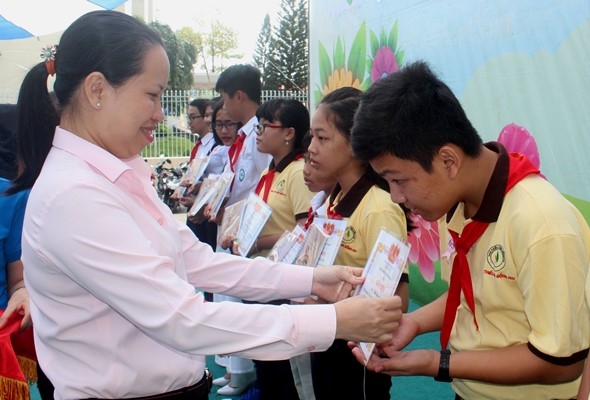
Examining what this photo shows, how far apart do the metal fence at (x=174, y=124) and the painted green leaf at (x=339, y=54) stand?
7.86 metres

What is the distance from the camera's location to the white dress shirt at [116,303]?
1.30 meters

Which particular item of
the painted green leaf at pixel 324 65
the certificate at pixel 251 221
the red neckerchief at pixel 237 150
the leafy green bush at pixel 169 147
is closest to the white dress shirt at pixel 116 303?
the certificate at pixel 251 221

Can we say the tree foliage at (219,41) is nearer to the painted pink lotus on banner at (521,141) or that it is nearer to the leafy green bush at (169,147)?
the leafy green bush at (169,147)

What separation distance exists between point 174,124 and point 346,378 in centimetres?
1229

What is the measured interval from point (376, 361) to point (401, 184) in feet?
1.72

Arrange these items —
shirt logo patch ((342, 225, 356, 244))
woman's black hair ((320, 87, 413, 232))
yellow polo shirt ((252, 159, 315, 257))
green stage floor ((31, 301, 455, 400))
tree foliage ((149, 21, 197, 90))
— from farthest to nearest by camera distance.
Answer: tree foliage ((149, 21, 197, 90)), green stage floor ((31, 301, 455, 400)), yellow polo shirt ((252, 159, 315, 257)), woman's black hair ((320, 87, 413, 232)), shirt logo patch ((342, 225, 356, 244))

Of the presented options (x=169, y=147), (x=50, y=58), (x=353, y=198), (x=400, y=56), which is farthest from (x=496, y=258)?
(x=169, y=147)

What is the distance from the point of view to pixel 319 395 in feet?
7.83

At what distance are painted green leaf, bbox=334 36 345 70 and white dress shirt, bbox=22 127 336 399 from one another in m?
4.42

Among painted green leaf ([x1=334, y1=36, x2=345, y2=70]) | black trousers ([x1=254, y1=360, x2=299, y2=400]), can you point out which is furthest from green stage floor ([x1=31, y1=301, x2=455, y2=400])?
painted green leaf ([x1=334, y1=36, x2=345, y2=70])

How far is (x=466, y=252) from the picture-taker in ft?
5.10

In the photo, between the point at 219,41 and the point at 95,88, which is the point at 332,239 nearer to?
the point at 95,88

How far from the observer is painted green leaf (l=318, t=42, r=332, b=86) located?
600cm

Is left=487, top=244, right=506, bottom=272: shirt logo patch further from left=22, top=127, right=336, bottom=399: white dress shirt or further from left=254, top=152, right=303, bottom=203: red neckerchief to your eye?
left=254, top=152, right=303, bottom=203: red neckerchief
